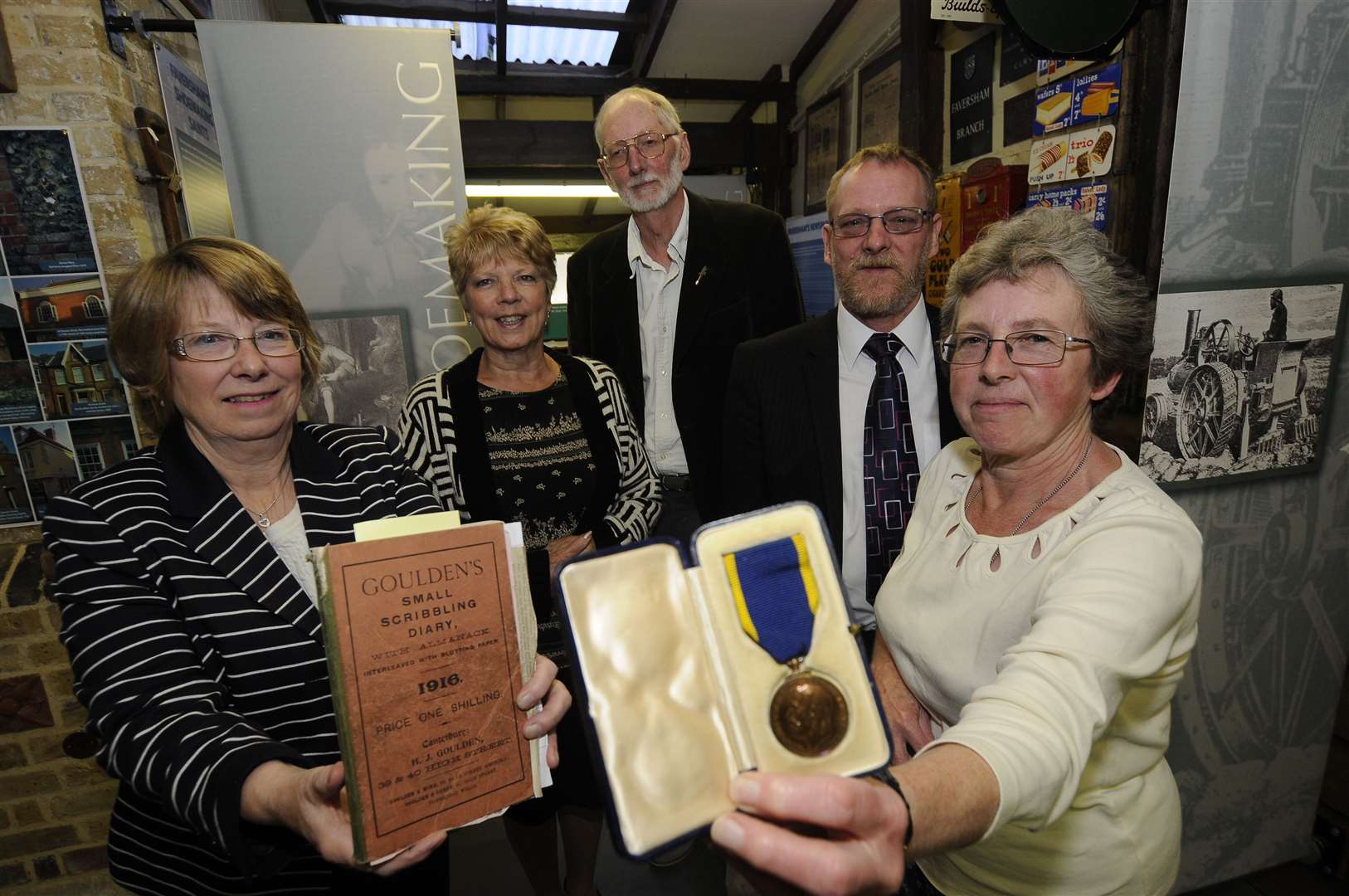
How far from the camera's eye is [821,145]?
238 inches

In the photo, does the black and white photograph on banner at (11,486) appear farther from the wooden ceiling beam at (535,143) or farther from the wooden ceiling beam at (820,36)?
the wooden ceiling beam at (820,36)

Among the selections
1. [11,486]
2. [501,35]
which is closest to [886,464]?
[11,486]

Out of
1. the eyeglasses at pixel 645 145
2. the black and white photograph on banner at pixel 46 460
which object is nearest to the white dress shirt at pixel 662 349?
the eyeglasses at pixel 645 145

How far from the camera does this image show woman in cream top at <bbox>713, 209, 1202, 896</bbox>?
82cm

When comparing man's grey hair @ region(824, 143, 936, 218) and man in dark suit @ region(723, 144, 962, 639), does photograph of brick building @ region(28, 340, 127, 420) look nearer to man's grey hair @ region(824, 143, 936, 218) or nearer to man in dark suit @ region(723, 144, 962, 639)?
man in dark suit @ region(723, 144, 962, 639)

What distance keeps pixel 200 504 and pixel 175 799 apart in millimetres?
506

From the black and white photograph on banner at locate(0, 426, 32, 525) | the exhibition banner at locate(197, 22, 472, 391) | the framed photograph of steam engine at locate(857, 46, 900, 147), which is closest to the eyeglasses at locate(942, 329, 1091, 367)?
the exhibition banner at locate(197, 22, 472, 391)

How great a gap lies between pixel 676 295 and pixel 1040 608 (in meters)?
1.89

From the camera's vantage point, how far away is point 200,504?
47.5 inches

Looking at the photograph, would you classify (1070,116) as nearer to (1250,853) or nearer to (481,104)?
(1250,853)

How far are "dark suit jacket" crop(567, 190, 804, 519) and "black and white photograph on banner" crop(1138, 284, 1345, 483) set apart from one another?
1.25 meters

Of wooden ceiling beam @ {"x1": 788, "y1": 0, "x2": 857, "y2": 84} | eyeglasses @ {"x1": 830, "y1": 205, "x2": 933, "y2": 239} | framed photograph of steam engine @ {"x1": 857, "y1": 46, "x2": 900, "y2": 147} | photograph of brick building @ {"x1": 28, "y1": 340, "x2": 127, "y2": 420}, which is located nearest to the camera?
eyeglasses @ {"x1": 830, "y1": 205, "x2": 933, "y2": 239}

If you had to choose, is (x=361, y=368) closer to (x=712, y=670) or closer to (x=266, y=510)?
(x=266, y=510)

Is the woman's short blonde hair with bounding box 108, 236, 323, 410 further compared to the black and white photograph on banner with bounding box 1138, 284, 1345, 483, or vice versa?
the black and white photograph on banner with bounding box 1138, 284, 1345, 483
